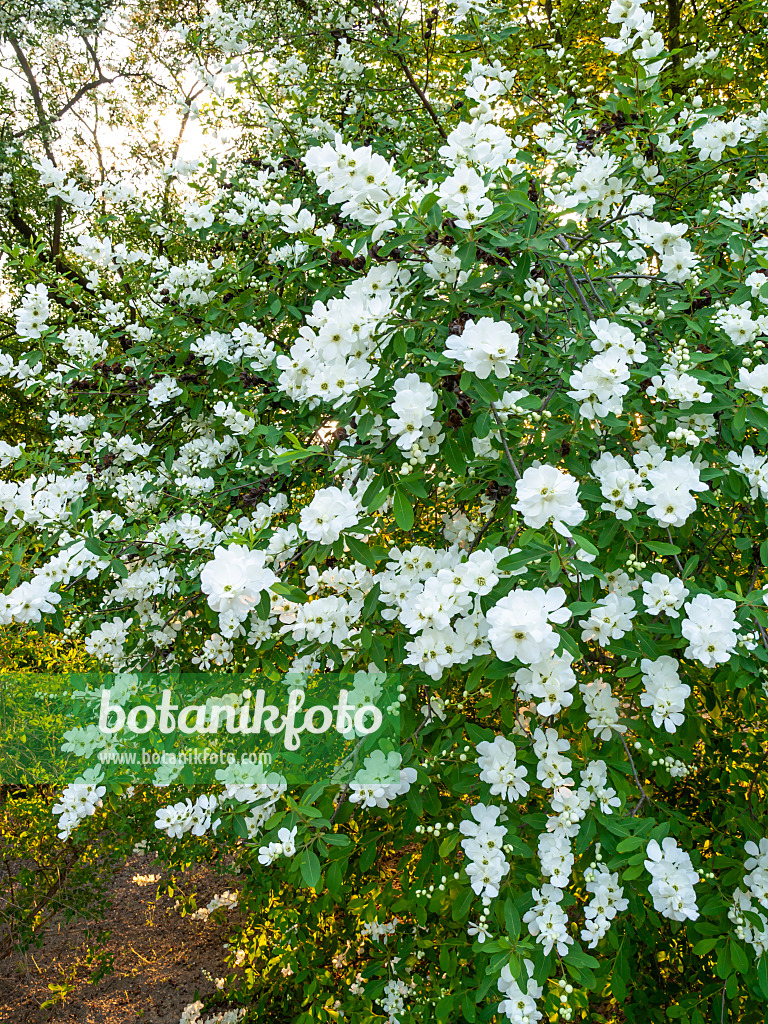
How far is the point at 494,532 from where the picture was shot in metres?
1.48

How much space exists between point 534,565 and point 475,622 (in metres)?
0.19

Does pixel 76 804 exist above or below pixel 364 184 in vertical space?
below

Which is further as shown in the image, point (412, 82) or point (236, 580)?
point (412, 82)

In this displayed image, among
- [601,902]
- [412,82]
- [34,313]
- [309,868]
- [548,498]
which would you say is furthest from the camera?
[412,82]

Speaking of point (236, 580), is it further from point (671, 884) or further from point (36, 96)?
point (36, 96)

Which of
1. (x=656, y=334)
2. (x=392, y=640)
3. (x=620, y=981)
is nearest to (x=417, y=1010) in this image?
(x=620, y=981)

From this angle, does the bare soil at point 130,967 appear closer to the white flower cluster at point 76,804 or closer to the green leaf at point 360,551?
the white flower cluster at point 76,804

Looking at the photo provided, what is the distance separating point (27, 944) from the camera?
3.91m

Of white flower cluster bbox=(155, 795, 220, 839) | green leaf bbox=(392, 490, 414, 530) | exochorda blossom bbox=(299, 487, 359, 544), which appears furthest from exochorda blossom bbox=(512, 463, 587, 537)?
white flower cluster bbox=(155, 795, 220, 839)

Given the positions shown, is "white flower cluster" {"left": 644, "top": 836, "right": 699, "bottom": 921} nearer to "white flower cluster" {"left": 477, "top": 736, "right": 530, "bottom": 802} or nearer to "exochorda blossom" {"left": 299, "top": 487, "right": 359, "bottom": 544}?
"white flower cluster" {"left": 477, "top": 736, "right": 530, "bottom": 802}

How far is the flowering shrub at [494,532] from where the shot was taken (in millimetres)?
1408

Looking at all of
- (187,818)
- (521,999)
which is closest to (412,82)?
(187,818)

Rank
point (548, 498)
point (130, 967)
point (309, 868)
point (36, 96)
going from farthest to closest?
point (36, 96)
point (130, 967)
point (309, 868)
point (548, 498)

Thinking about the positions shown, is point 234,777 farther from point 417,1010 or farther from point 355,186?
point 355,186
